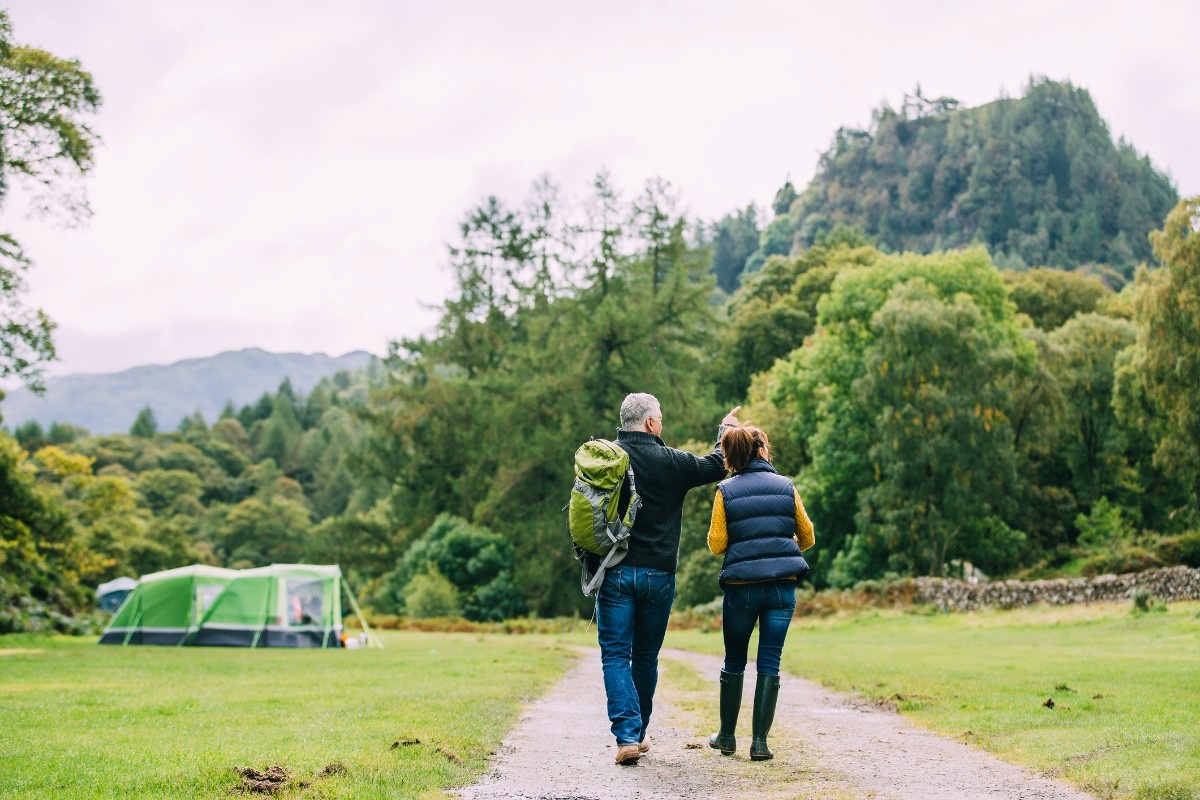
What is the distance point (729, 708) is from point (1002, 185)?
6459 inches

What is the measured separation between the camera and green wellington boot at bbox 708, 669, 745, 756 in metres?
7.45

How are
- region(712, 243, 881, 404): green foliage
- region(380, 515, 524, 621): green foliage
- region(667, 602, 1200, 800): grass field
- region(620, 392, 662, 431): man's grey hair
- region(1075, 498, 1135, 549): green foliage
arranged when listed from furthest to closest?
region(712, 243, 881, 404): green foliage, region(380, 515, 524, 621): green foliage, region(1075, 498, 1135, 549): green foliage, region(620, 392, 662, 431): man's grey hair, region(667, 602, 1200, 800): grass field

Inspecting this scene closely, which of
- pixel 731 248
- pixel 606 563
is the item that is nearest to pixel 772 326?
pixel 606 563

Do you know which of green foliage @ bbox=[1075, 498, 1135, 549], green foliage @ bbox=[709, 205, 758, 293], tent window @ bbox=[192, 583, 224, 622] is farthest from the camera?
green foliage @ bbox=[709, 205, 758, 293]

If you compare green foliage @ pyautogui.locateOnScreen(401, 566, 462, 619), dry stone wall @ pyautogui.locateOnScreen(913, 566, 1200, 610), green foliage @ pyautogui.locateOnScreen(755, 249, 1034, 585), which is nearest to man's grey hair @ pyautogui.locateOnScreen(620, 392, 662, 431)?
dry stone wall @ pyautogui.locateOnScreen(913, 566, 1200, 610)

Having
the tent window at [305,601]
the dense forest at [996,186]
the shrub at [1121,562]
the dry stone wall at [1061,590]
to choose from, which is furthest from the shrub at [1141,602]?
the dense forest at [996,186]

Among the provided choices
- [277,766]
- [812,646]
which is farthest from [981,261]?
→ [277,766]

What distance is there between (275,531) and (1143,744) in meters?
93.0

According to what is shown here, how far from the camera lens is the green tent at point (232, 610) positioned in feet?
88.8

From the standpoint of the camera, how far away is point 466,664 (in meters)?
18.2

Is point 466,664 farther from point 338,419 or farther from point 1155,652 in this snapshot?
point 338,419

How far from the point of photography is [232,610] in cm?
2717

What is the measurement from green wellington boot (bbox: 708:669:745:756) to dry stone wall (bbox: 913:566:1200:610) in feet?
84.9

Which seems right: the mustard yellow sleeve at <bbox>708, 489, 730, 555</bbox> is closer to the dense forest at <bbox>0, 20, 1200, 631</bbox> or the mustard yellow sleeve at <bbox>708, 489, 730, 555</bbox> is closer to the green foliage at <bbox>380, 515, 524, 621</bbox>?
the dense forest at <bbox>0, 20, 1200, 631</bbox>
